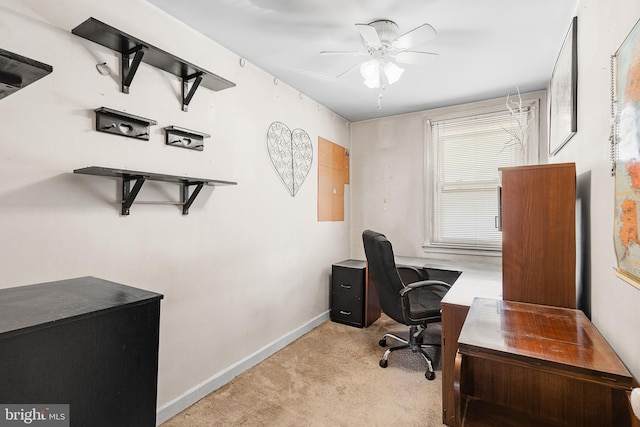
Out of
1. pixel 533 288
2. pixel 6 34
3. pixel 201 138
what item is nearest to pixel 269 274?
pixel 201 138

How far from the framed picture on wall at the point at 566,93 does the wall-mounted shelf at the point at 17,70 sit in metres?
2.42

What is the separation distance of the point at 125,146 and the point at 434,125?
10.7 ft

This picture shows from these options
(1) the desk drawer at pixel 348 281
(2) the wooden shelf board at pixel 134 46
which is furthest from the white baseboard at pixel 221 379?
(2) the wooden shelf board at pixel 134 46

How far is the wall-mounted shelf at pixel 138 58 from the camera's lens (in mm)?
1476

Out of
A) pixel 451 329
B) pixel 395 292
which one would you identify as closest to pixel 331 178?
pixel 395 292

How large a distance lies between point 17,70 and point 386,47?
1.99 m

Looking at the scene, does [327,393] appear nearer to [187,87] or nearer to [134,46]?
[187,87]

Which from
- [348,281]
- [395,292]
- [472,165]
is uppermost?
[472,165]

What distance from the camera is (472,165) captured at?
3490mm

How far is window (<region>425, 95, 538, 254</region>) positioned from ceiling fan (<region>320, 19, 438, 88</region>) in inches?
54.9

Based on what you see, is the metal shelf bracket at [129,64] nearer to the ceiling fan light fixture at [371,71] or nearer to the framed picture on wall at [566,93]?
the ceiling fan light fixture at [371,71]

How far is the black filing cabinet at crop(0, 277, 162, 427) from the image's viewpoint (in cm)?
79

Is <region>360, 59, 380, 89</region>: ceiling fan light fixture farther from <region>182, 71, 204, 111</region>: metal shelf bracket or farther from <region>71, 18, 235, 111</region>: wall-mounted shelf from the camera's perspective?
<region>182, 71, 204, 111</region>: metal shelf bracket

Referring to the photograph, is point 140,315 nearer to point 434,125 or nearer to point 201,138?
point 201,138
